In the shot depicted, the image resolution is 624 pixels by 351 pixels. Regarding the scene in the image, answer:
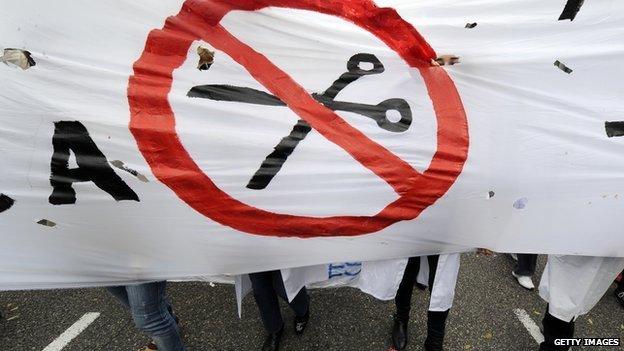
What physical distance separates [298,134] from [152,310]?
100 centimetres

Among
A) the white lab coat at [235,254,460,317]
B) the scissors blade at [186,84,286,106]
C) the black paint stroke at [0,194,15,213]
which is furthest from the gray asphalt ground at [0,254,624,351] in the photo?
the scissors blade at [186,84,286,106]

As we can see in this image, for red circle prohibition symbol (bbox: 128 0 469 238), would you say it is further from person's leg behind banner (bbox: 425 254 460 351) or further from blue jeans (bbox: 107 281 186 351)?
blue jeans (bbox: 107 281 186 351)

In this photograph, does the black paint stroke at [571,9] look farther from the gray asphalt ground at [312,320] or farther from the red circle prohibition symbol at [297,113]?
the gray asphalt ground at [312,320]

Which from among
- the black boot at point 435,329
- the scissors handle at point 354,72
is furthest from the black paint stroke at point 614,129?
the black boot at point 435,329

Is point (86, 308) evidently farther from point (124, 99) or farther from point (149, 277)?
point (124, 99)

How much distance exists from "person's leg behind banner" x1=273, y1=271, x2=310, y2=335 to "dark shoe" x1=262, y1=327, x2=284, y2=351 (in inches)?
4.6

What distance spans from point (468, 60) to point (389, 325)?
1.57 meters

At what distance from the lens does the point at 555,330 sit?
5.94 ft

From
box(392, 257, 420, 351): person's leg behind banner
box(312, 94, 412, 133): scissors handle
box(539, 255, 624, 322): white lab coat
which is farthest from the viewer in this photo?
box(392, 257, 420, 351): person's leg behind banner

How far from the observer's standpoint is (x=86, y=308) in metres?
2.46

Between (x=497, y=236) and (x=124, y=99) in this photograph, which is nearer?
(x=124, y=99)

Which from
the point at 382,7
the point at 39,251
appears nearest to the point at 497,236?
the point at 382,7

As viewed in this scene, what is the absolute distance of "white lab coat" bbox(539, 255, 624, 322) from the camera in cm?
161

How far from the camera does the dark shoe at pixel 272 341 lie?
6.99 feet
